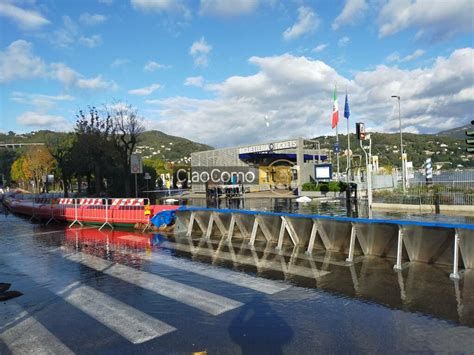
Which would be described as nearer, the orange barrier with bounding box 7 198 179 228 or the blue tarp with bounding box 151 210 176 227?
the blue tarp with bounding box 151 210 176 227

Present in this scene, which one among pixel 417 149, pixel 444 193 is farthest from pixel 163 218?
pixel 417 149

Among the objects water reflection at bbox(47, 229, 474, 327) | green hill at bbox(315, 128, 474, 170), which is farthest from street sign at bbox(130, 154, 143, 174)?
green hill at bbox(315, 128, 474, 170)

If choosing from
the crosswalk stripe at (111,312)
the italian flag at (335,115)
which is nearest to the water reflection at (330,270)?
the crosswalk stripe at (111,312)

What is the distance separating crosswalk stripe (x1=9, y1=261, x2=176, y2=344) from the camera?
5.52 metres

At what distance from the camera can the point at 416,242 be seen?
29.7 feet

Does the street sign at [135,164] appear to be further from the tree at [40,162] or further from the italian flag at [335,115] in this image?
the tree at [40,162]

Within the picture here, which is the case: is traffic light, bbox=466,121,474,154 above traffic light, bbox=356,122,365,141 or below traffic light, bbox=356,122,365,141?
below

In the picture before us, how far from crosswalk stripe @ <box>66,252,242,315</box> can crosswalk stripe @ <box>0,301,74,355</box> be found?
2.13 meters

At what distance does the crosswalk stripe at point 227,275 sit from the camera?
7.56 metres

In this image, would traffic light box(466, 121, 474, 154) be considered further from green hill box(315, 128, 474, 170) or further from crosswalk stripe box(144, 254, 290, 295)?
green hill box(315, 128, 474, 170)

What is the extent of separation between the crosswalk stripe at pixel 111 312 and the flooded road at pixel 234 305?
0.06 feet

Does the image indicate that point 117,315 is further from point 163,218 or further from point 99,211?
point 99,211

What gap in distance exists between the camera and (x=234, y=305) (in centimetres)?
656

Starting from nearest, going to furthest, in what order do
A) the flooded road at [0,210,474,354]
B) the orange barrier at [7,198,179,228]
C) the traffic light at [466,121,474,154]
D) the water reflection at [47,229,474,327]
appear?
the flooded road at [0,210,474,354] → the water reflection at [47,229,474,327] → the traffic light at [466,121,474,154] → the orange barrier at [7,198,179,228]
